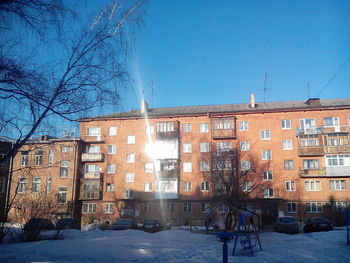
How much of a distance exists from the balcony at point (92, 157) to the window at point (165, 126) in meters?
8.60

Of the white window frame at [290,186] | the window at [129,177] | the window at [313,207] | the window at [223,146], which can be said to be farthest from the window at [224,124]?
the window at [313,207]

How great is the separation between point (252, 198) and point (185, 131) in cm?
1223

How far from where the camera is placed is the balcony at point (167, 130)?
4140 cm

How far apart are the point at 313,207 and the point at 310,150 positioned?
21.8 feet

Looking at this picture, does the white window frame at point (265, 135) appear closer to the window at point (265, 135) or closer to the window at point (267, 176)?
the window at point (265, 135)

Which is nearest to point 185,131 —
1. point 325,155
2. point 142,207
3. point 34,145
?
point 142,207

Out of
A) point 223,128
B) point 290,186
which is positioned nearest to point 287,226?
point 290,186

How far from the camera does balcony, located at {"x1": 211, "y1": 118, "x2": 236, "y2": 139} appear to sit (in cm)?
4012

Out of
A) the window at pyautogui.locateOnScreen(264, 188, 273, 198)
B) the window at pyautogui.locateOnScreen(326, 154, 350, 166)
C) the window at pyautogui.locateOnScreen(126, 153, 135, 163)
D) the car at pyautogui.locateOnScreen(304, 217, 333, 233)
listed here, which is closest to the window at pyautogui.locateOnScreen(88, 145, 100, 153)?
the window at pyautogui.locateOnScreen(126, 153, 135, 163)

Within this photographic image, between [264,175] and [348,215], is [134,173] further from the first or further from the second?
[348,215]

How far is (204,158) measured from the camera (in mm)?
40531

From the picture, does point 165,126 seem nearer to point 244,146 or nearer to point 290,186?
point 244,146

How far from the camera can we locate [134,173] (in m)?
41.7

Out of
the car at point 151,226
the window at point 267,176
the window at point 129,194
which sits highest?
the window at point 267,176
